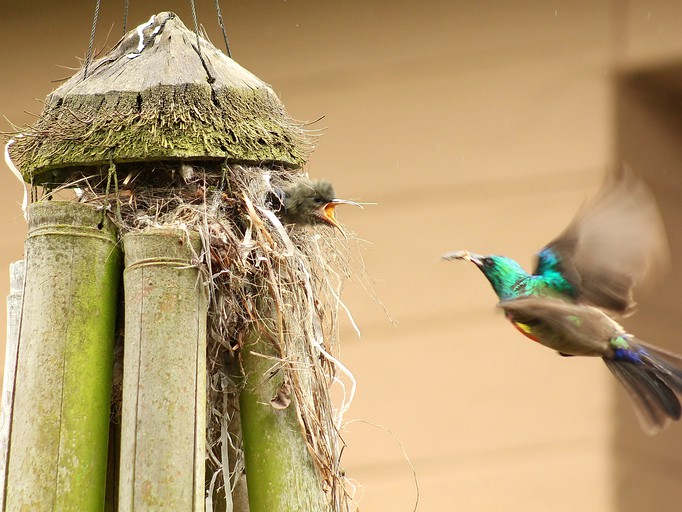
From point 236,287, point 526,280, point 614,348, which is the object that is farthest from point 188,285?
point 614,348

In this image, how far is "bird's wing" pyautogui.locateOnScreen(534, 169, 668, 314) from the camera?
2615 millimetres

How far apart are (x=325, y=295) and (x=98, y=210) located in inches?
21.7

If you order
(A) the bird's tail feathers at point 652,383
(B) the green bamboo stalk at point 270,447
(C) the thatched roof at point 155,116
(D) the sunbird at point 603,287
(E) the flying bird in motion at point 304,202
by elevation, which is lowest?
(B) the green bamboo stalk at point 270,447

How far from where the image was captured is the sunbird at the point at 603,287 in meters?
2.62

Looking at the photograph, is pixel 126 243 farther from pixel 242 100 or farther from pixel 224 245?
pixel 242 100

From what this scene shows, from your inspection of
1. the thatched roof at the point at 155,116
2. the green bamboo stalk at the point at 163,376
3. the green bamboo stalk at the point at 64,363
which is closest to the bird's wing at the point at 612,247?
the thatched roof at the point at 155,116

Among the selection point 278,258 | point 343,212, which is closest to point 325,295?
point 278,258

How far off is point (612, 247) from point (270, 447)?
0.95 meters

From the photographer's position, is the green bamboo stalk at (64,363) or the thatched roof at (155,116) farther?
the thatched roof at (155,116)

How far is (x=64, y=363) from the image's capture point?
85.3 inches

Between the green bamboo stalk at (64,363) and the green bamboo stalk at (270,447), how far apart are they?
0.91 feet

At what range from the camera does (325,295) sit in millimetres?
2551

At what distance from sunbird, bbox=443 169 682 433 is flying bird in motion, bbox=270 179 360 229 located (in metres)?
0.34

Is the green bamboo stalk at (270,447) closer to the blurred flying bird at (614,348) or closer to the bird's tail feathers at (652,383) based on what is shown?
the blurred flying bird at (614,348)
